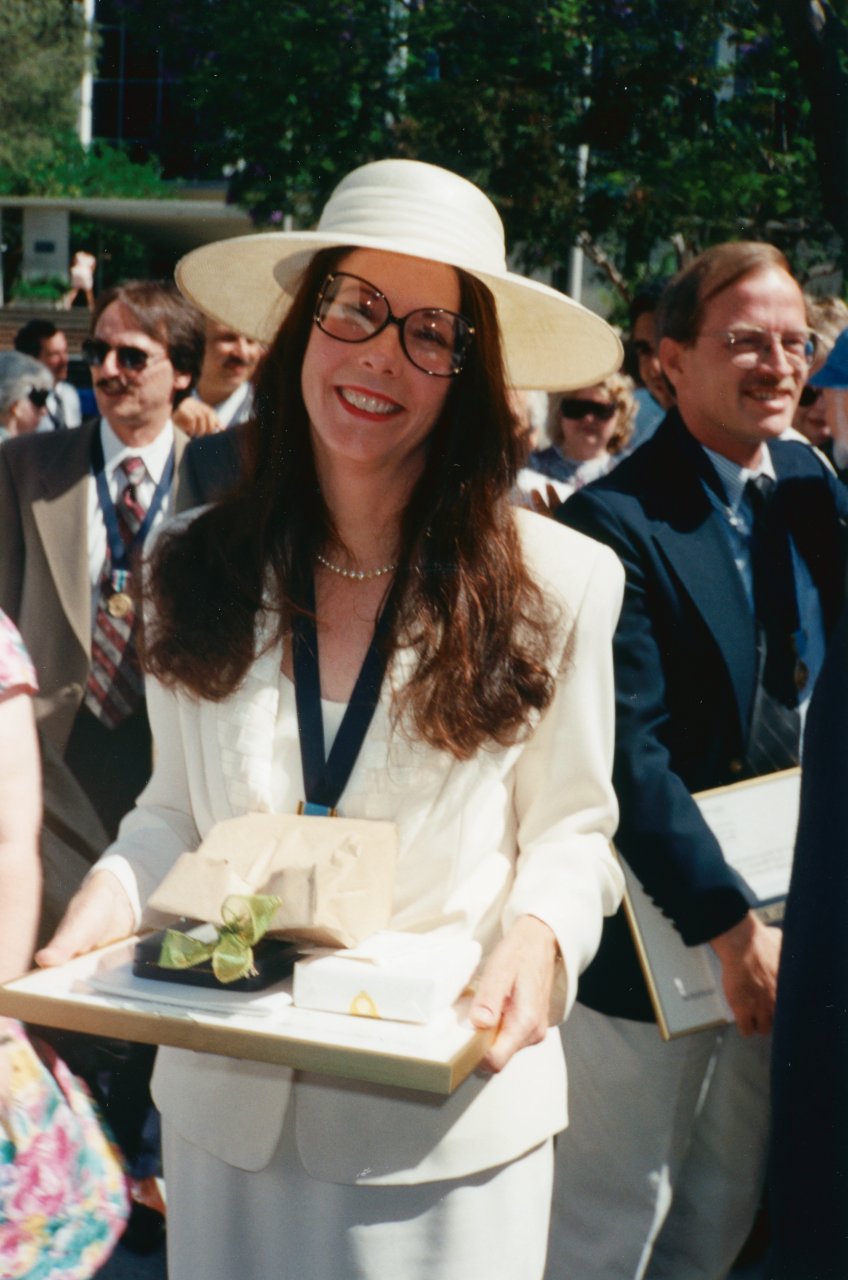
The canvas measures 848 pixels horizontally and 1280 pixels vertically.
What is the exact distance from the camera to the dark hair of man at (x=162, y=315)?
4.26 meters

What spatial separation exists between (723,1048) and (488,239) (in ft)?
5.31

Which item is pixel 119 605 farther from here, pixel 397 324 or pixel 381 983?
pixel 381 983

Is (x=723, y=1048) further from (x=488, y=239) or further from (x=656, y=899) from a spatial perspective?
(x=488, y=239)

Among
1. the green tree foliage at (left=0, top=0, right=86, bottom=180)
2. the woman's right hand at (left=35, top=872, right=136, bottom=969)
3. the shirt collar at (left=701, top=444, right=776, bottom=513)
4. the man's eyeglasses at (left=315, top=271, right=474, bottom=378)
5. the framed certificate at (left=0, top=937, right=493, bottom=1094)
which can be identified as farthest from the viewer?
the green tree foliage at (left=0, top=0, right=86, bottom=180)

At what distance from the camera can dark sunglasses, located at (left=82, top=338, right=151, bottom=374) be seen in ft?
13.7

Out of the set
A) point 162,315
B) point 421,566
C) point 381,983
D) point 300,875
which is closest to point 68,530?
point 162,315

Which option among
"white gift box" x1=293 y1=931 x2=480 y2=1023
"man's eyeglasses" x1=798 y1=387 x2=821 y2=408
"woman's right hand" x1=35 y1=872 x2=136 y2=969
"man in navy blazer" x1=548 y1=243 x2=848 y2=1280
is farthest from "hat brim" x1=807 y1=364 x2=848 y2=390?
"man's eyeglasses" x1=798 y1=387 x2=821 y2=408

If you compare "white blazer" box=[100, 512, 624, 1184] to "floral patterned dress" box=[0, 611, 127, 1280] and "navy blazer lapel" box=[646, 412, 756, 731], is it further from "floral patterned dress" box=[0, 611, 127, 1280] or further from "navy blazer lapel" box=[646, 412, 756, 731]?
"navy blazer lapel" box=[646, 412, 756, 731]

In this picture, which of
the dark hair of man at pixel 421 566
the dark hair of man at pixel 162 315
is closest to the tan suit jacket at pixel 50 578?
the dark hair of man at pixel 162 315

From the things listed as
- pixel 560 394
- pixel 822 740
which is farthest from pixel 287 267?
pixel 560 394

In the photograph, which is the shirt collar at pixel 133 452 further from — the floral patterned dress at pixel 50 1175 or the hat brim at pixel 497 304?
the floral patterned dress at pixel 50 1175

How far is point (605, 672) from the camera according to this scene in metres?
1.95

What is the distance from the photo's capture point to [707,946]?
254 cm

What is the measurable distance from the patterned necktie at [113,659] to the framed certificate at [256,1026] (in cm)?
229
